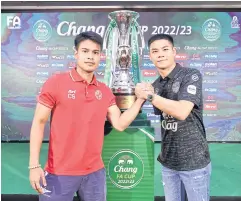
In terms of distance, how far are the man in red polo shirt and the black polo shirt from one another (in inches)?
15.3

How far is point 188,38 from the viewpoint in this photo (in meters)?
3.06

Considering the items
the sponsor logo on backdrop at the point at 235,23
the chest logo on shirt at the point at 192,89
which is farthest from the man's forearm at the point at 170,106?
the sponsor logo on backdrop at the point at 235,23

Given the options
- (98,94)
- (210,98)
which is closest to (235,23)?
(210,98)

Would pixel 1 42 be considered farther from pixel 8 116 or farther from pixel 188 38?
pixel 188 38

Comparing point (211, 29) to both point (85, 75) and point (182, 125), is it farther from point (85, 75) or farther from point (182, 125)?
point (85, 75)

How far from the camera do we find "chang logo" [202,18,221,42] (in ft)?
9.97

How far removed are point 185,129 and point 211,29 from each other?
5.10 feet

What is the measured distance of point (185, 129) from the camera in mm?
1792

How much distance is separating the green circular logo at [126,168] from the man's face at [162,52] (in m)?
0.55

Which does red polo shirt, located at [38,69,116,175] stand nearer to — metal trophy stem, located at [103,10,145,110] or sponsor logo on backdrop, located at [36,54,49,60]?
metal trophy stem, located at [103,10,145,110]

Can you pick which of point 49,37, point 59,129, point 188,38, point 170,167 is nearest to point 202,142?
point 170,167

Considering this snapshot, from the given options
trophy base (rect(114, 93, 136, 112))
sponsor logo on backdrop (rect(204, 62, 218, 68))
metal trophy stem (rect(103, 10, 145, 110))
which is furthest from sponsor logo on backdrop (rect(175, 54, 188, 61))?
trophy base (rect(114, 93, 136, 112))

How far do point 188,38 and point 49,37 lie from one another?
127 cm

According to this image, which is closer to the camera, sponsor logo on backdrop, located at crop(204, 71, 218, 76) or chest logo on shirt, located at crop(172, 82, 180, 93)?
chest logo on shirt, located at crop(172, 82, 180, 93)
